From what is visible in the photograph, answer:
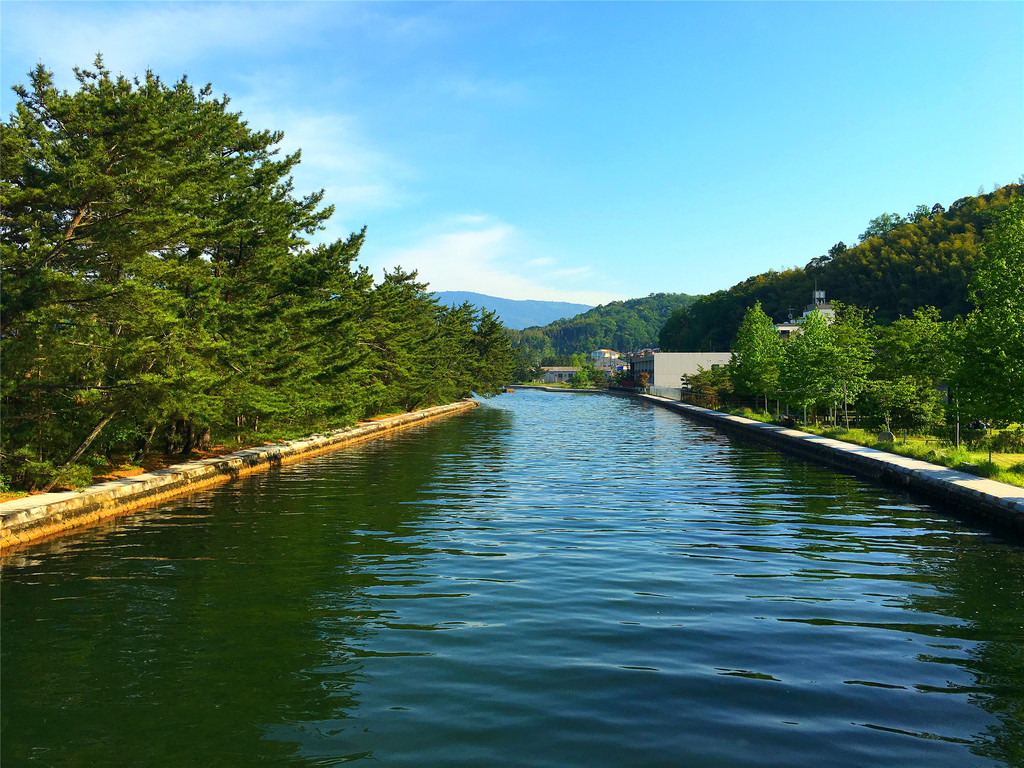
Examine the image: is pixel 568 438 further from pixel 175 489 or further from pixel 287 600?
pixel 287 600

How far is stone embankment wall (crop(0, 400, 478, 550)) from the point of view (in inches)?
558

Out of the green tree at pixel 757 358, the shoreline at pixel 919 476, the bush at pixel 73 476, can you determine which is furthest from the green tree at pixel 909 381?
the bush at pixel 73 476

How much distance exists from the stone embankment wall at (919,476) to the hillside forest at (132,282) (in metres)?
18.8

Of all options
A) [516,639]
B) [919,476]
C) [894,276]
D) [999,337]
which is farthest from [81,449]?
[894,276]

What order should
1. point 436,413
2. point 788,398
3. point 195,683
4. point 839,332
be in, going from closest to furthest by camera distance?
point 195,683, point 839,332, point 788,398, point 436,413

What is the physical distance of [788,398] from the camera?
42094 mm

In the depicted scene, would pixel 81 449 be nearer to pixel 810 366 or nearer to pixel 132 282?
pixel 132 282

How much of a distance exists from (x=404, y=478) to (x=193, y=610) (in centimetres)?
1371

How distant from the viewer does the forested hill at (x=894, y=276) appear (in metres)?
105

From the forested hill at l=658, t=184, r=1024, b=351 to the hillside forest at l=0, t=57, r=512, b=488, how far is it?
7994 centimetres

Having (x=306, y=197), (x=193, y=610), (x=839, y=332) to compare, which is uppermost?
(x=306, y=197)

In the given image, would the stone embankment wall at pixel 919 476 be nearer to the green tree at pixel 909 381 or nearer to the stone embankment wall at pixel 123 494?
the green tree at pixel 909 381

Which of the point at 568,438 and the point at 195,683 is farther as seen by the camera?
the point at 568,438

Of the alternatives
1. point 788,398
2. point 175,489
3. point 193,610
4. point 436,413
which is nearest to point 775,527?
point 193,610
